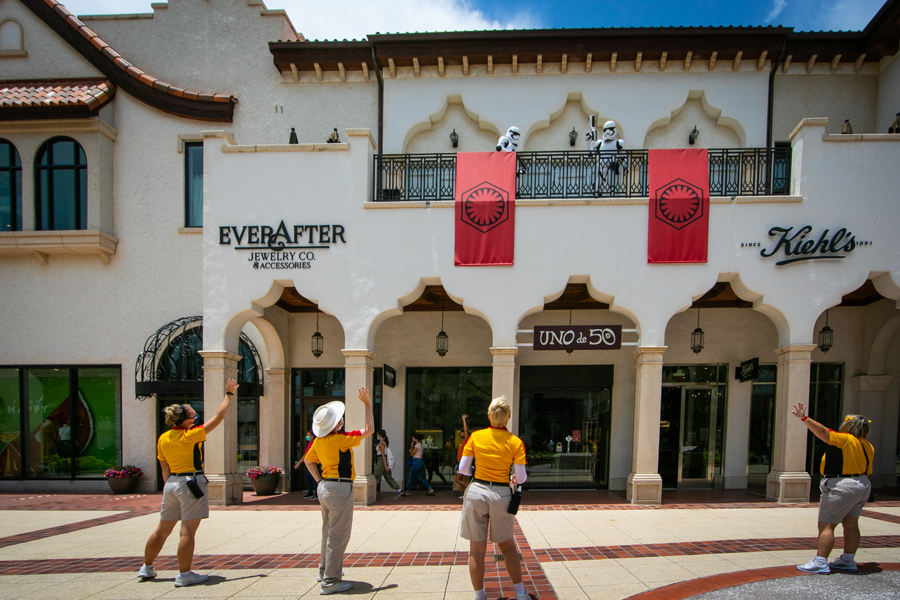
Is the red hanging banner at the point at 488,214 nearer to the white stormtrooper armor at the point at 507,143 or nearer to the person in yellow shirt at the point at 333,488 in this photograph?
the white stormtrooper armor at the point at 507,143

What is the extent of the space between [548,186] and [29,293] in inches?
540

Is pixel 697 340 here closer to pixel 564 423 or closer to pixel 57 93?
pixel 564 423

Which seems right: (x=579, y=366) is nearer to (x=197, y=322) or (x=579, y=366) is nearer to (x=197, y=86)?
(x=197, y=322)

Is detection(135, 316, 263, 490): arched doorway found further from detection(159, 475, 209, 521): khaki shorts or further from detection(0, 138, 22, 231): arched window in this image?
detection(159, 475, 209, 521): khaki shorts

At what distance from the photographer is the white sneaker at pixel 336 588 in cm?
531

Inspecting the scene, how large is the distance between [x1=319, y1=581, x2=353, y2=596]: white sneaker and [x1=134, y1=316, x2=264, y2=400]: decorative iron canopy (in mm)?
9322

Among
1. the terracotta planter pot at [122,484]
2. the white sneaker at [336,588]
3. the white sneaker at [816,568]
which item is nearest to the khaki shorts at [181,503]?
the white sneaker at [336,588]

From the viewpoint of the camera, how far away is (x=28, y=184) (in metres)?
14.6

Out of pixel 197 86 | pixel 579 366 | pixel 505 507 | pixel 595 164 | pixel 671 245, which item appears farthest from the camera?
pixel 197 86

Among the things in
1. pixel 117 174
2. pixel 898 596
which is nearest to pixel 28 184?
pixel 117 174

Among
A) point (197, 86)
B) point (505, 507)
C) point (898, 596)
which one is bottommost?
point (898, 596)

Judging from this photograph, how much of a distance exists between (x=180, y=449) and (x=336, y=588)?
81.9 inches

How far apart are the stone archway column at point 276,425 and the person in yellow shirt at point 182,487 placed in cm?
830

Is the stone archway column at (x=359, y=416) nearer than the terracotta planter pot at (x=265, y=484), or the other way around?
the stone archway column at (x=359, y=416)
